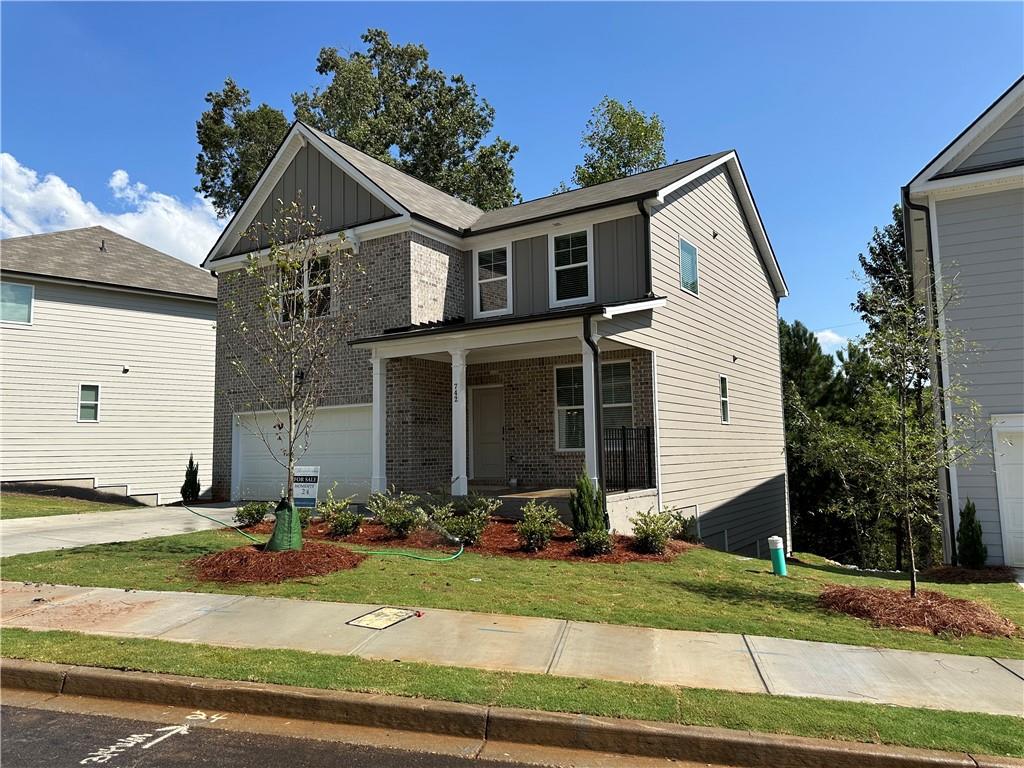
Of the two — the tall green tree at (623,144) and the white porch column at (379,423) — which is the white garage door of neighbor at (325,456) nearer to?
the white porch column at (379,423)

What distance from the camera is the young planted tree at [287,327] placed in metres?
9.30

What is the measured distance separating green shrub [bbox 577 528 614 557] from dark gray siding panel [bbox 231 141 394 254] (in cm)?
898

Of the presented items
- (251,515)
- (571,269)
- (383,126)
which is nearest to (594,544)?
(251,515)

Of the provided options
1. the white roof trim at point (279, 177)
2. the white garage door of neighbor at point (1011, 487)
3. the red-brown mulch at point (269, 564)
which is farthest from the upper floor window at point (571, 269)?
the white garage door of neighbor at point (1011, 487)

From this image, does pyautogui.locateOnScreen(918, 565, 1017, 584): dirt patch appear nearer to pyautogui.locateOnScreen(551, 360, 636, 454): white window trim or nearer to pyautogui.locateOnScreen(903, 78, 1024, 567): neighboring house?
pyautogui.locateOnScreen(903, 78, 1024, 567): neighboring house

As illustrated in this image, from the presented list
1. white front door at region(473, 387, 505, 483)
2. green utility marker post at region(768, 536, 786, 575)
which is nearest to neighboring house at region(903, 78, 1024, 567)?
green utility marker post at region(768, 536, 786, 575)

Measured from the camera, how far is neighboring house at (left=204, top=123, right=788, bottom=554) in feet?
43.1

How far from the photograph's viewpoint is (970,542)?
11008mm

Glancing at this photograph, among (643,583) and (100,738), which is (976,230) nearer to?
(643,583)

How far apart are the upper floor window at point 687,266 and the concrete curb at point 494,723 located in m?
11.7

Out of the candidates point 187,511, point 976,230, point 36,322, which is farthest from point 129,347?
point 976,230

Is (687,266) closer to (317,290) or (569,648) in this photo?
(317,290)

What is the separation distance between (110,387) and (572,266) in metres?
15.2

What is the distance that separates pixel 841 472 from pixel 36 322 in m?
21.0
